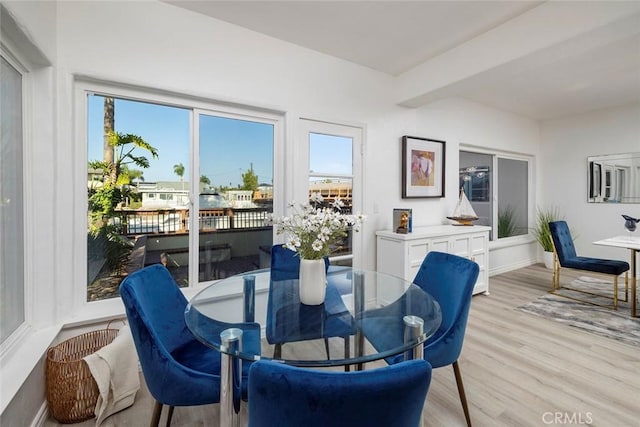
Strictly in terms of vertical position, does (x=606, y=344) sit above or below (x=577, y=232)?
below

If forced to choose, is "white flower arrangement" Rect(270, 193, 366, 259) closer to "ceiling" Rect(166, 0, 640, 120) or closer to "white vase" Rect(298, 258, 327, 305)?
"white vase" Rect(298, 258, 327, 305)

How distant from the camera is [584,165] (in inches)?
197

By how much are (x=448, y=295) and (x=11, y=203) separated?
255 centimetres

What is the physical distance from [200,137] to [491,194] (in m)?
4.62

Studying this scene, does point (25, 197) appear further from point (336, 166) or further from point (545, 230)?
point (545, 230)

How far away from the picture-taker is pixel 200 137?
2.49 m

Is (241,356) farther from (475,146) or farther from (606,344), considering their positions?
(475,146)

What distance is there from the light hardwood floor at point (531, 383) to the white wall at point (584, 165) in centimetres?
305

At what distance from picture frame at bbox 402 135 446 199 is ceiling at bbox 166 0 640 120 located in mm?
507

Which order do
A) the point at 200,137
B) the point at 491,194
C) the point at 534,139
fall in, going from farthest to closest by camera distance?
the point at 534,139 → the point at 491,194 → the point at 200,137

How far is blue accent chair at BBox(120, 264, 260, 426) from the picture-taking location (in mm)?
1201

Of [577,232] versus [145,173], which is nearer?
[145,173]

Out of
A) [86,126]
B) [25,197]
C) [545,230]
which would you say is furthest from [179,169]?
[545,230]

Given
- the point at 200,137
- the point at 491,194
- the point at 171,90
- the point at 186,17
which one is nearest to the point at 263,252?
the point at 200,137
